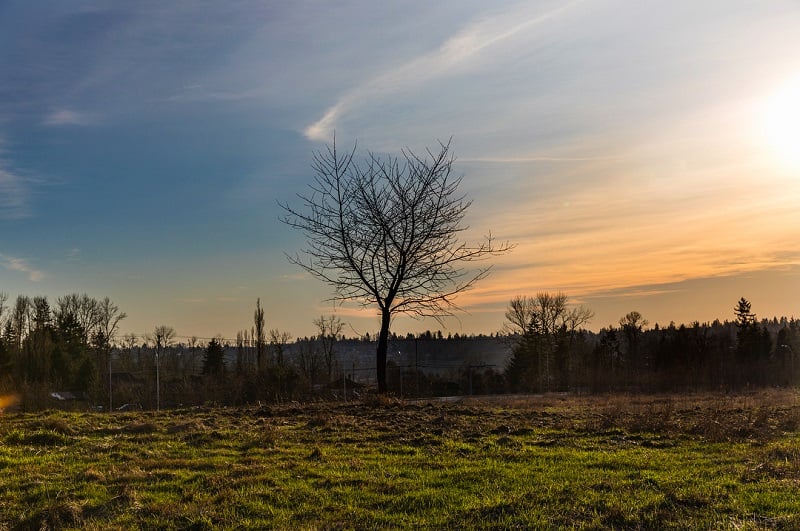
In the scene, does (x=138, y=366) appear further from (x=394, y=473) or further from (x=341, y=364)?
(x=394, y=473)

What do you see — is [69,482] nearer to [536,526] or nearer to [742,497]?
[536,526]

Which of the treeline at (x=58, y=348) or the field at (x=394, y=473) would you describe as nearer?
the field at (x=394, y=473)

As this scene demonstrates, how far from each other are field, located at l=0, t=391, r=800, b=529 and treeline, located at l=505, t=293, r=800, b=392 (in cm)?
2868

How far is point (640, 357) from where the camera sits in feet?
194

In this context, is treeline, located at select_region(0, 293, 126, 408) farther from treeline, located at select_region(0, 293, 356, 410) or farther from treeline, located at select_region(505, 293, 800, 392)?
treeline, located at select_region(505, 293, 800, 392)

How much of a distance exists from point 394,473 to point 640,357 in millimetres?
56175

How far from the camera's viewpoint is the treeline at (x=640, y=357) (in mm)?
41688

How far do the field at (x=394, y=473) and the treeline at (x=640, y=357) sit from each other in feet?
94.1

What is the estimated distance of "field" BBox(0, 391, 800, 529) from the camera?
19.6ft

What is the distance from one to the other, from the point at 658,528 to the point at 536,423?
840cm

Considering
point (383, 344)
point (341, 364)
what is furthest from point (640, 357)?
point (383, 344)

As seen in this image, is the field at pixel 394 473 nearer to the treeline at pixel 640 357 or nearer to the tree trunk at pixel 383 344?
the tree trunk at pixel 383 344

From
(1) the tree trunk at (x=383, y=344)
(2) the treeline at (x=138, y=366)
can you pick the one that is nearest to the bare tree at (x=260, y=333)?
(2) the treeline at (x=138, y=366)

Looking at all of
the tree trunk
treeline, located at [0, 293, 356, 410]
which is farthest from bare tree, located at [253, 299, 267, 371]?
the tree trunk
